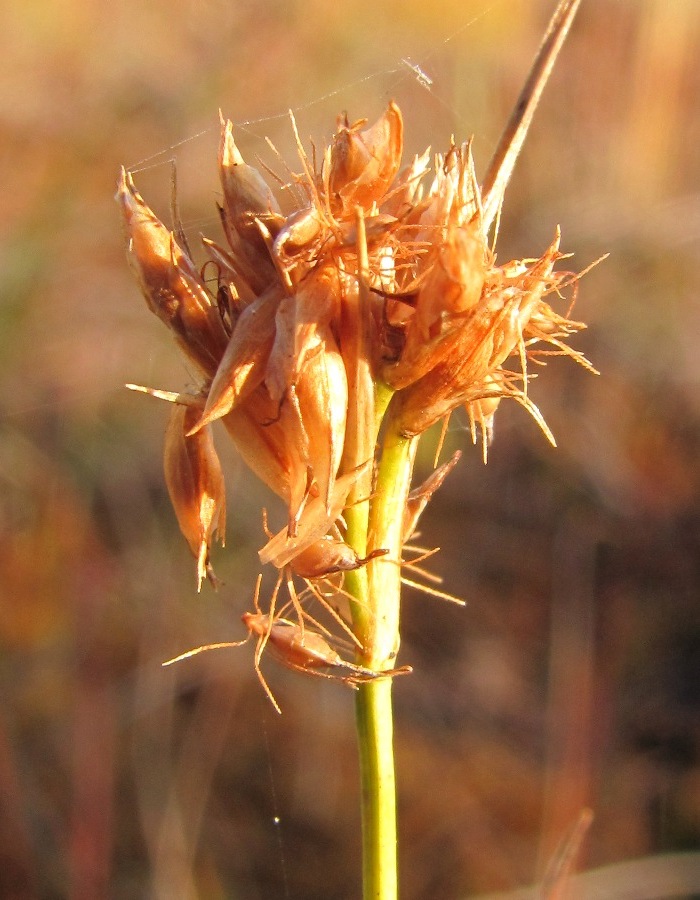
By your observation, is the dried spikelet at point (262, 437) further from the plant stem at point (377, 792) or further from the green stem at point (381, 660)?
the plant stem at point (377, 792)

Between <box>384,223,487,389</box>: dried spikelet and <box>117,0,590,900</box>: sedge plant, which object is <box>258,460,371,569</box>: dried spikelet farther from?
<box>384,223,487,389</box>: dried spikelet

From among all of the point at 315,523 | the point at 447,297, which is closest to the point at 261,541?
the point at 315,523

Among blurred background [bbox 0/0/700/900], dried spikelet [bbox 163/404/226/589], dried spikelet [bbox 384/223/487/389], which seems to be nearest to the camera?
dried spikelet [bbox 384/223/487/389]

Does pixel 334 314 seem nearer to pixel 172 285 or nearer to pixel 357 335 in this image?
pixel 357 335

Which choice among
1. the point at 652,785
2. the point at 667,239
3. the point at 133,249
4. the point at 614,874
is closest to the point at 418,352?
the point at 133,249

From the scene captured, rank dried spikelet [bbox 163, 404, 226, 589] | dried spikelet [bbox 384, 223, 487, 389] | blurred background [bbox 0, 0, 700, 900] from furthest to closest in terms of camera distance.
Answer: blurred background [bbox 0, 0, 700, 900] → dried spikelet [bbox 163, 404, 226, 589] → dried spikelet [bbox 384, 223, 487, 389]

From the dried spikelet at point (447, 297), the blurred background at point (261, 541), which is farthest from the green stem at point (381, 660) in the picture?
the blurred background at point (261, 541)

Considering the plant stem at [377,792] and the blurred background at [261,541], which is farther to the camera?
the blurred background at [261,541]

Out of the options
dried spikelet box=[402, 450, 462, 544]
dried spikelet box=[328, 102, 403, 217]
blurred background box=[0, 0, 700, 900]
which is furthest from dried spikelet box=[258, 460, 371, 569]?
blurred background box=[0, 0, 700, 900]
